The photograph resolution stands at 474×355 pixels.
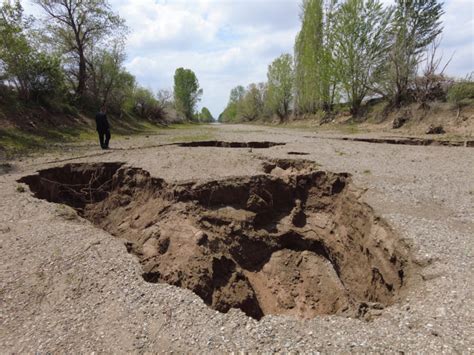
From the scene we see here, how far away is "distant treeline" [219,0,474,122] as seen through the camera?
21.9 m

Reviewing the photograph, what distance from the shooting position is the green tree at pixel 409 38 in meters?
22.5

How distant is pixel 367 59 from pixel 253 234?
26344mm

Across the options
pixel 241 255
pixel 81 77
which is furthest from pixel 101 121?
pixel 81 77

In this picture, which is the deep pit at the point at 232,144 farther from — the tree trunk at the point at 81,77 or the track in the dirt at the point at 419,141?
the tree trunk at the point at 81,77

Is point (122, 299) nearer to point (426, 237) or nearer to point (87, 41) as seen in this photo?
point (426, 237)

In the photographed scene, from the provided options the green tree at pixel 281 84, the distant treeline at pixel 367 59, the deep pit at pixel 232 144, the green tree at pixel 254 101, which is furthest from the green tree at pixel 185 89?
the deep pit at pixel 232 144

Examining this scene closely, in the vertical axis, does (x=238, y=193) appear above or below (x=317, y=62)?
below

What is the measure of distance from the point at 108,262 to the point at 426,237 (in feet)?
16.3

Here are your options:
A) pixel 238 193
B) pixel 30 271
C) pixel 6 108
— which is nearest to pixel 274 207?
pixel 238 193

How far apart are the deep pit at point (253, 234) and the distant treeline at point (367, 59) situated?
57.6 feet

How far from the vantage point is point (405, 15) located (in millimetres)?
23516

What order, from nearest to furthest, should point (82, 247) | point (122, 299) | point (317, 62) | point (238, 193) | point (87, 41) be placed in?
point (122, 299)
point (82, 247)
point (238, 193)
point (87, 41)
point (317, 62)

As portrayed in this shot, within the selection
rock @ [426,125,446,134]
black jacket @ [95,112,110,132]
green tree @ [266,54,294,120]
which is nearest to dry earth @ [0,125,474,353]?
black jacket @ [95,112,110,132]

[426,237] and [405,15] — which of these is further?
[405,15]
